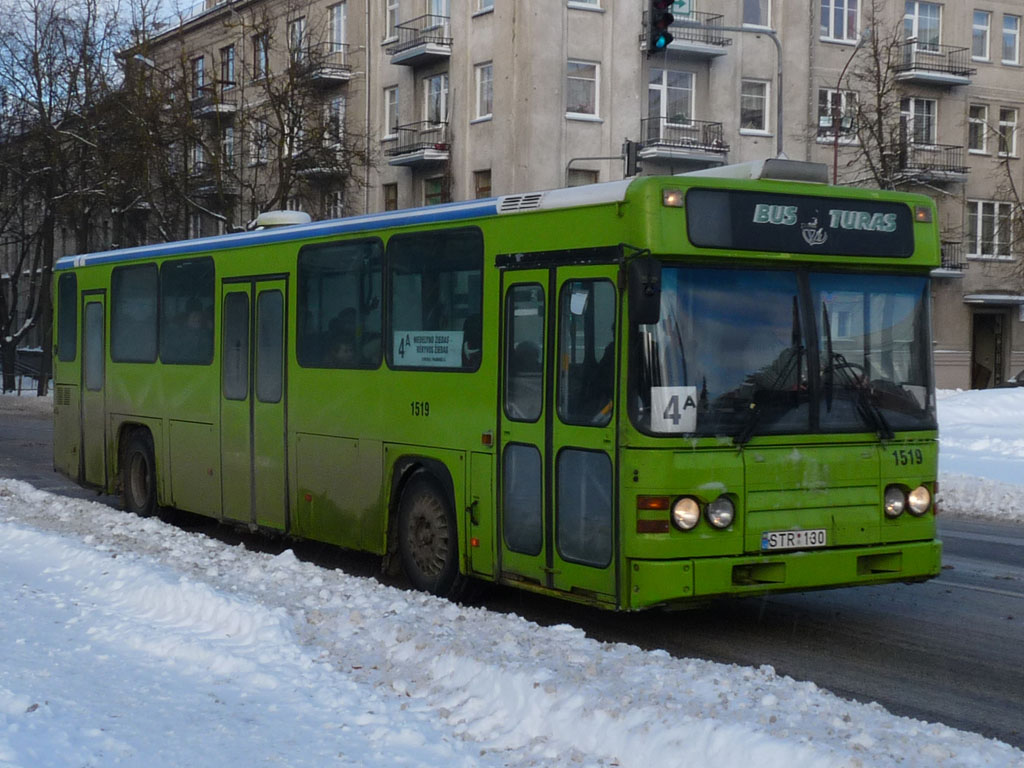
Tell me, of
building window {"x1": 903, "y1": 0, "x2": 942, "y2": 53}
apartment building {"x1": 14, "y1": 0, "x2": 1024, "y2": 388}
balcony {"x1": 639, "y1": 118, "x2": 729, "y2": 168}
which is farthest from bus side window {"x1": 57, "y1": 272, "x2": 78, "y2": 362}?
building window {"x1": 903, "y1": 0, "x2": 942, "y2": 53}

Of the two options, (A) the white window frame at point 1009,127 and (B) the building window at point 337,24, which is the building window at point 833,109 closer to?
(A) the white window frame at point 1009,127

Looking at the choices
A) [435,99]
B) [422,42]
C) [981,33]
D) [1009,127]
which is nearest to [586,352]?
[422,42]

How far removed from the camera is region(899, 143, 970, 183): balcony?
1884 inches

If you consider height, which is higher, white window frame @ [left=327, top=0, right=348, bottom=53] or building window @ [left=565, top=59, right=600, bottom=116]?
white window frame @ [left=327, top=0, right=348, bottom=53]

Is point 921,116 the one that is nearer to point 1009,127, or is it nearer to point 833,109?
point 1009,127

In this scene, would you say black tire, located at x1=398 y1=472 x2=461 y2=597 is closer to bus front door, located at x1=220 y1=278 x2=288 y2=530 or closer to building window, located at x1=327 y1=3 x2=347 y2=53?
bus front door, located at x1=220 y1=278 x2=288 y2=530

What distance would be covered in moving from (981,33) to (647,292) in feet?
157

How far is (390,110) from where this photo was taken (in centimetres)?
4762

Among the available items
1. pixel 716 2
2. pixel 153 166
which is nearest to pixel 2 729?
pixel 153 166

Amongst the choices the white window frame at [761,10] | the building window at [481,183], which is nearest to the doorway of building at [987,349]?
the white window frame at [761,10]

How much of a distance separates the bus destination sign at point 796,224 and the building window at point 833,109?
3363cm

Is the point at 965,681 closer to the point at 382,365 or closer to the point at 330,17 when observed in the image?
the point at 382,365

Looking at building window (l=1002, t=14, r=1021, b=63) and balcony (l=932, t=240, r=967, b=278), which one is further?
building window (l=1002, t=14, r=1021, b=63)

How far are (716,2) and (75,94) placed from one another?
1914 centimetres
